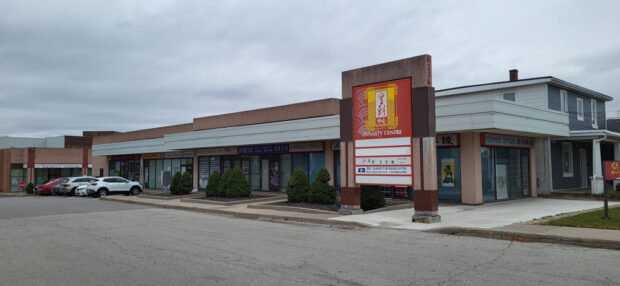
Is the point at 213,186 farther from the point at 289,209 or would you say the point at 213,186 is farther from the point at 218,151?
the point at 218,151

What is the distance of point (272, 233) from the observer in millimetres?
12453

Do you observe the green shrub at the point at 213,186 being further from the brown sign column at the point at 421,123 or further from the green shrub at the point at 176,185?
the brown sign column at the point at 421,123

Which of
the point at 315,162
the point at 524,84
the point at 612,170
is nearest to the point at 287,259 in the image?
the point at 612,170

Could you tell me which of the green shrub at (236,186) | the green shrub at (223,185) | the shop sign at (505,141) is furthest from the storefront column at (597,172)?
the green shrub at (223,185)

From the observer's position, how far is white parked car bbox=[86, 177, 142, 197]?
31406mm

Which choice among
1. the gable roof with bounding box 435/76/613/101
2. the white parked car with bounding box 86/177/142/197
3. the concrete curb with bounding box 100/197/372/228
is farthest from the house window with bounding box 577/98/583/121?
the white parked car with bounding box 86/177/142/197

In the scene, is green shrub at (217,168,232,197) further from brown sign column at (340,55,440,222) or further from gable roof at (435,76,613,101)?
gable roof at (435,76,613,101)

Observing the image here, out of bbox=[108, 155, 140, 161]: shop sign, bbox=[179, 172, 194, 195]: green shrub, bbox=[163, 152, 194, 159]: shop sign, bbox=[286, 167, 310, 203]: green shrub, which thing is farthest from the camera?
bbox=[108, 155, 140, 161]: shop sign

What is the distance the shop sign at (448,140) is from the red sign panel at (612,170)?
22.0 feet

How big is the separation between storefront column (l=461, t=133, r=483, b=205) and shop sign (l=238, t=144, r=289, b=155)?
11.8 m

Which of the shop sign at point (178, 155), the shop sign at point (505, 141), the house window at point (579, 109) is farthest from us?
the shop sign at point (178, 155)

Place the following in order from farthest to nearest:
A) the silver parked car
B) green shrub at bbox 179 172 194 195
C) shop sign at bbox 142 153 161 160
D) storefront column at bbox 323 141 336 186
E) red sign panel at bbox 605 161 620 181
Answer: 1. shop sign at bbox 142 153 161 160
2. the silver parked car
3. green shrub at bbox 179 172 194 195
4. storefront column at bbox 323 141 336 186
5. red sign panel at bbox 605 161 620 181

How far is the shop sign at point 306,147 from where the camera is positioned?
25.7m

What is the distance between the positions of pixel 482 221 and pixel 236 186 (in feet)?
44.0
